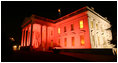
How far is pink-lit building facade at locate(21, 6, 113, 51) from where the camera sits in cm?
1645

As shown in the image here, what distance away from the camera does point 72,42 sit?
18531 millimetres

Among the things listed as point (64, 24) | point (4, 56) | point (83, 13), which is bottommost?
point (4, 56)

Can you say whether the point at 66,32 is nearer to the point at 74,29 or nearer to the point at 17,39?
the point at 74,29

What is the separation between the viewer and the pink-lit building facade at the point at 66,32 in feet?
54.0

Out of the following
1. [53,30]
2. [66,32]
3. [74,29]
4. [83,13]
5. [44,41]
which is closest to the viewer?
[83,13]

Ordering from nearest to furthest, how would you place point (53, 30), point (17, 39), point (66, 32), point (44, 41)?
point (66, 32) → point (44, 41) → point (53, 30) → point (17, 39)

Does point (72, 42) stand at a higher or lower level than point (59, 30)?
lower

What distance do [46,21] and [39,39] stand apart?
16.2 feet

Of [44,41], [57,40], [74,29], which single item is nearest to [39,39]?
[44,41]

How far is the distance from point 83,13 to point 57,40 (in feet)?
30.9

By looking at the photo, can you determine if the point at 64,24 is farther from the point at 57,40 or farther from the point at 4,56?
the point at 4,56

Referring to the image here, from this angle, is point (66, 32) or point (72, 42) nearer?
point (72, 42)

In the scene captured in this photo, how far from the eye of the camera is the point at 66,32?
20172 mm

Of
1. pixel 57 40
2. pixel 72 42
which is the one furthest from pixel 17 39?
pixel 72 42
